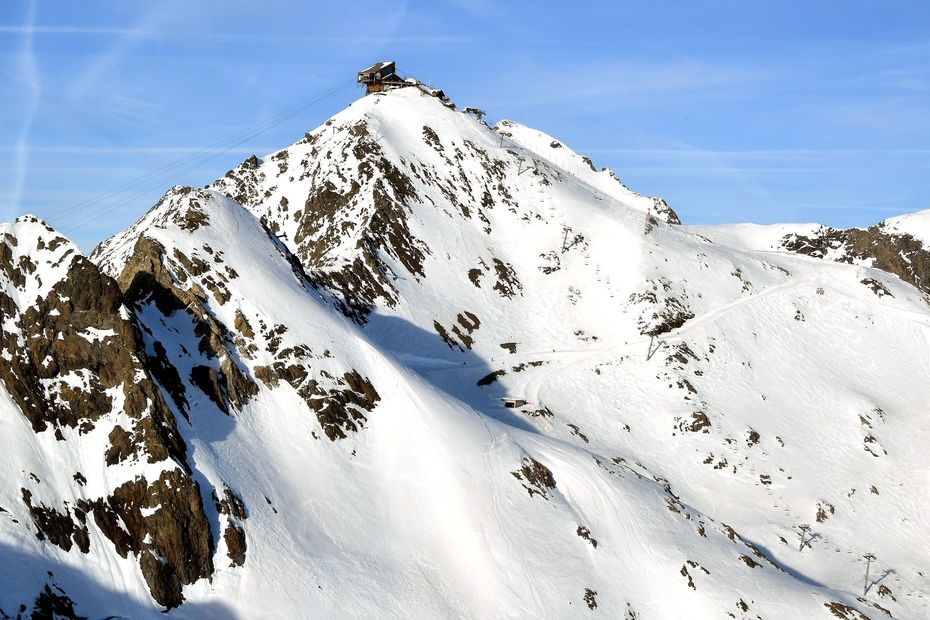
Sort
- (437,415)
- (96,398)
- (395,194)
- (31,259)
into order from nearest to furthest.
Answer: (96,398) → (31,259) → (437,415) → (395,194)

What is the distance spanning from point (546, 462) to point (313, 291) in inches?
830

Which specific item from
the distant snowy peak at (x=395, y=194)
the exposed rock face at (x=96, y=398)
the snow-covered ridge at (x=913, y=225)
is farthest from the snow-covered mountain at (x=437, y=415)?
the snow-covered ridge at (x=913, y=225)

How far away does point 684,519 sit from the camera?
5181 centimetres

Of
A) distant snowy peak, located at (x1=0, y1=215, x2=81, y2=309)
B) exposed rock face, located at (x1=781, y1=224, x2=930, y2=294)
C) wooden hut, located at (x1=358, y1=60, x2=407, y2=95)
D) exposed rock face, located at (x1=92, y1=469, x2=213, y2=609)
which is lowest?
exposed rock face, located at (x1=92, y1=469, x2=213, y2=609)

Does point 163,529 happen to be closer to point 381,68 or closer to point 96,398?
point 96,398

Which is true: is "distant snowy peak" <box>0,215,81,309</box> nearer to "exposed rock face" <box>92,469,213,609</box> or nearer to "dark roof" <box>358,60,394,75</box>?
"exposed rock face" <box>92,469,213,609</box>

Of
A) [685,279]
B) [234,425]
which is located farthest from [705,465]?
[234,425]

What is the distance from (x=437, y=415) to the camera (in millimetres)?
48156

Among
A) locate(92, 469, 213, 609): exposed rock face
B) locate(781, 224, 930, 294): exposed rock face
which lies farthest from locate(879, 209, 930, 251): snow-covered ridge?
locate(92, 469, 213, 609): exposed rock face

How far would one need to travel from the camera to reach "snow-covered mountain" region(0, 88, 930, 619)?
3319 centimetres

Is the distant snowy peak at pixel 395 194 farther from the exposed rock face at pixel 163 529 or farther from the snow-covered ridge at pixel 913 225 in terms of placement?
the snow-covered ridge at pixel 913 225

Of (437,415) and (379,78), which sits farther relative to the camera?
(379,78)

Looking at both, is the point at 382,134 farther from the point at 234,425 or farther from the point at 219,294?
the point at 234,425

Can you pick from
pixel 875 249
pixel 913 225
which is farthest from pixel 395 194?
pixel 913 225
